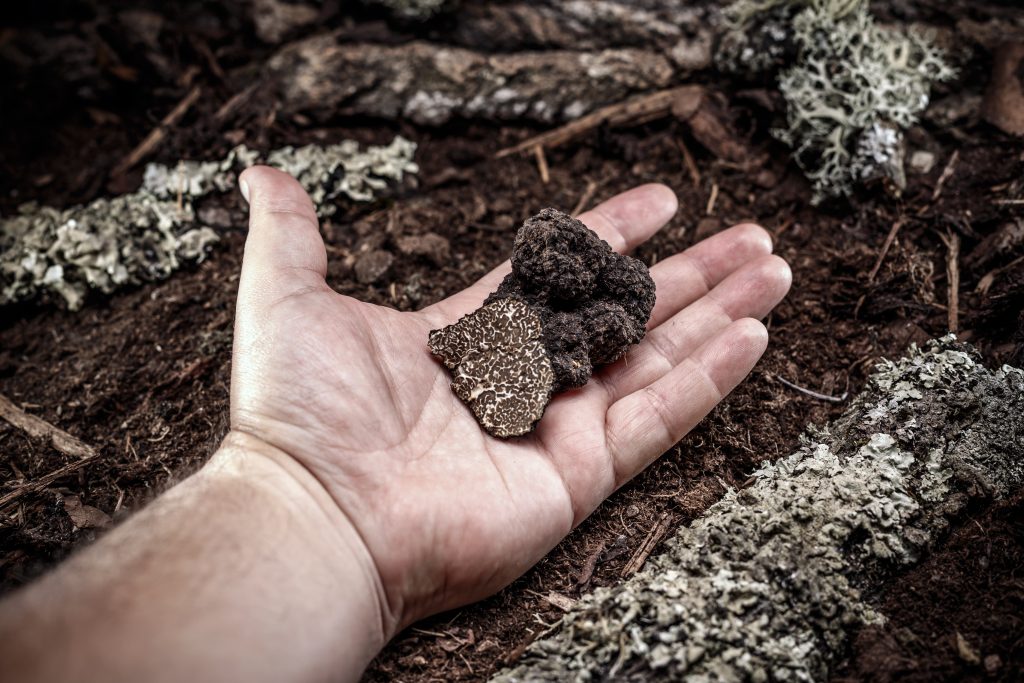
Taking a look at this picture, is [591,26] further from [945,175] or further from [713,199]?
[945,175]

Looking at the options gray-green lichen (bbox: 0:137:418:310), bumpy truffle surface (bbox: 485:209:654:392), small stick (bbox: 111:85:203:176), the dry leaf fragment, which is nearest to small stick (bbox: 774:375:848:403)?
bumpy truffle surface (bbox: 485:209:654:392)

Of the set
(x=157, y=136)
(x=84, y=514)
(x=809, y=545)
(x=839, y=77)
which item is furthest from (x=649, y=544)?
(x=157, y=136)

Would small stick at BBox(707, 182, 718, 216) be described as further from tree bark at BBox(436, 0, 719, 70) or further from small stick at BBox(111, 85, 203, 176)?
small stick at BBox(111, 85, 203, 176)

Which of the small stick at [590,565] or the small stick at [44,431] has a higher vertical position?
the small stick at [44,431]

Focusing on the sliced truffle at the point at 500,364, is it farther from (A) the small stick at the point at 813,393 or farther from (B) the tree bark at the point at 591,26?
(B) the tree bark at the point at 591,26

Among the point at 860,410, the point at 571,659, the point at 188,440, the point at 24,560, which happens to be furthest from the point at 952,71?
the point at 24,560

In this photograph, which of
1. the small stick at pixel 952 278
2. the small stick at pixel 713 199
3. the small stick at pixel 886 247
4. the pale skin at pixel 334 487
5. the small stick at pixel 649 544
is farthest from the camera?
the small stick at pixel 713 199

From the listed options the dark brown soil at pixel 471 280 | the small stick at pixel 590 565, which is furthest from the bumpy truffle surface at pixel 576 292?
the small stick at pixel 590 565

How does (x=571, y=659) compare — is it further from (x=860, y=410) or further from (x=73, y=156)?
(x=73, y=156)
